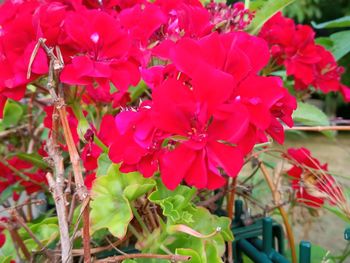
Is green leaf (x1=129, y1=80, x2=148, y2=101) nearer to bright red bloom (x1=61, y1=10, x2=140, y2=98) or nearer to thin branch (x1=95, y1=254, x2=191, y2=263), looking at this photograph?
bright red bloom (x1=61, y1=10, x2=140, y2=98)

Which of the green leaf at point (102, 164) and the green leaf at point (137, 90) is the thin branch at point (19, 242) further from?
the green leaf at point (137, 90)

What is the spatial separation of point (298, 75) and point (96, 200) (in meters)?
0.39

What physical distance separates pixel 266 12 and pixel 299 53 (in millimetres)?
129

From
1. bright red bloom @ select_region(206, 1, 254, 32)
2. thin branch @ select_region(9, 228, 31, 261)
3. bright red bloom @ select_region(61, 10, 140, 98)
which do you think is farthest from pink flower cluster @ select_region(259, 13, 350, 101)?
thin branch @ select_region(9, 228, 31, 261)

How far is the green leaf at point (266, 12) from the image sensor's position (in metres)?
0.58

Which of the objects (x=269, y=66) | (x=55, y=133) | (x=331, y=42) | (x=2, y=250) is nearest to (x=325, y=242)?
(x=331, y=42)

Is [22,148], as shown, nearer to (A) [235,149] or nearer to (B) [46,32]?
(B) [46,32]

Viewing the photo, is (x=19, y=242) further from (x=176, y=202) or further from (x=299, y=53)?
(x=299, y=53)

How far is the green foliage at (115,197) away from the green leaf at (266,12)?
279mm

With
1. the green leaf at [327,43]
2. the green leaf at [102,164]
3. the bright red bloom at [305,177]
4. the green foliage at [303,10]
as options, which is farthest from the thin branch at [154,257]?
the green foliage at [303,10]

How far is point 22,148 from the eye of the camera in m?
0.90

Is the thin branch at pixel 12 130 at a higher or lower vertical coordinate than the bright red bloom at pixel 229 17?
lower

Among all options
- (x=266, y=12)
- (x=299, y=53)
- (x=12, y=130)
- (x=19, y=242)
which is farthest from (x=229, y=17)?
(x=12, y=130)

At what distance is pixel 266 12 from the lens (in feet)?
1.97
